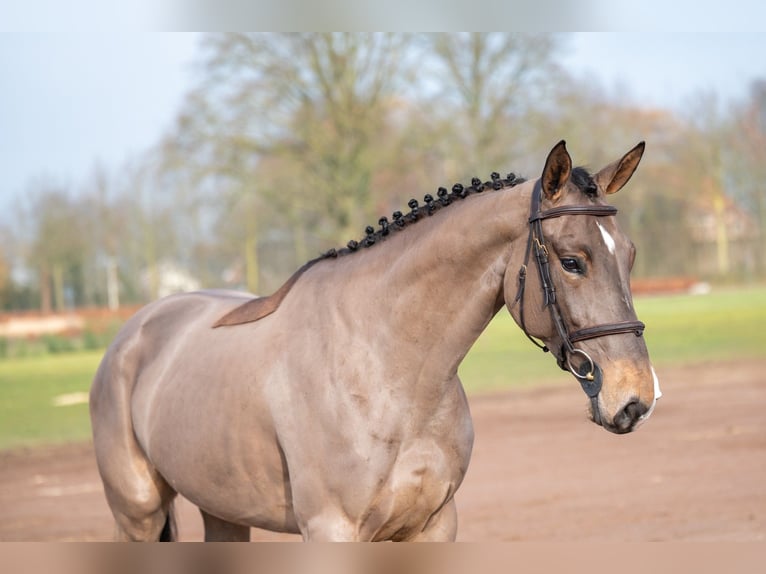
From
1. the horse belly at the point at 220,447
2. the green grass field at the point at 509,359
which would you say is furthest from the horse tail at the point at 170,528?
the green grass field at the point at 509,359

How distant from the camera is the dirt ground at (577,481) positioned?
270 inches

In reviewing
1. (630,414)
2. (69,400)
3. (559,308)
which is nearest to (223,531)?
(559,308)

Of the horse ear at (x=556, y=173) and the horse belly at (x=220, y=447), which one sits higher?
the horse ear at (x=556, y=173)

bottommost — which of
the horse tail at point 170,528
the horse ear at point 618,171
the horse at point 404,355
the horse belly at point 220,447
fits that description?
the horse tail at point 170,528

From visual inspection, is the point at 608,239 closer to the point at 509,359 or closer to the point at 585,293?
the point at 585,293

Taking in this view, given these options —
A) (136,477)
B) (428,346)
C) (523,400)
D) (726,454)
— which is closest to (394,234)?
(428,346)

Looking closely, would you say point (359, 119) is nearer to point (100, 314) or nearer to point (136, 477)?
point (100, 314)

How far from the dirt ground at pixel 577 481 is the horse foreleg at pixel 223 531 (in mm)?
2507

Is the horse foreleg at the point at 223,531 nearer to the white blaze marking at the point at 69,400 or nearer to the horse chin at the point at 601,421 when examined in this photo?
the horse chin at the point at 601,421

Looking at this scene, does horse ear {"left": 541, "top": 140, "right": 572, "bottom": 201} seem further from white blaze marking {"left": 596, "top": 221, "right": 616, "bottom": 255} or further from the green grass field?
the green grass field

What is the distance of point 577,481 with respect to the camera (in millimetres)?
8703

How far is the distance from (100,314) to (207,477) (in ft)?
53.1

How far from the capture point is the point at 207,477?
3654mm

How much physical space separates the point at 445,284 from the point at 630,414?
809mm
